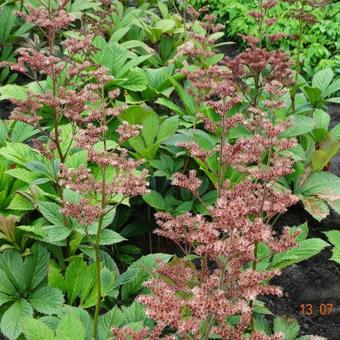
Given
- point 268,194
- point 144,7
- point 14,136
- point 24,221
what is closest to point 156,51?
point 144,7

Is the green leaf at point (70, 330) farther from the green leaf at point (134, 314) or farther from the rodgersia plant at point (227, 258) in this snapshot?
the green leaf at point (134, 314)

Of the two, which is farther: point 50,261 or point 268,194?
point 50,261

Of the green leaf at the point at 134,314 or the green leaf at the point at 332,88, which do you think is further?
the green leaf at the point at 332,88

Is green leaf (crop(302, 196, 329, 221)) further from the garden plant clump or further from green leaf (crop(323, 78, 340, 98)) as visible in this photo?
green leaf (crop(323, 78, 340, 98))

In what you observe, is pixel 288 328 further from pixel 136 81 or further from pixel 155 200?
pixel 136 81

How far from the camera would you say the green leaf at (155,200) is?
11.2 ft

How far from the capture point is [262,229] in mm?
1898

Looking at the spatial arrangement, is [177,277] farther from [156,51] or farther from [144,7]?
[144,7]

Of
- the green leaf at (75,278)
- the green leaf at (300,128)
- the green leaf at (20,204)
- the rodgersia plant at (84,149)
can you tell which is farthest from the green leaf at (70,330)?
the green leaf at (300,128)

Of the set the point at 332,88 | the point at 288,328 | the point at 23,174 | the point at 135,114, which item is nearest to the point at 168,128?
the point at 135,114

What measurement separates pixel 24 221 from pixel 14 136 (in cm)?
72
